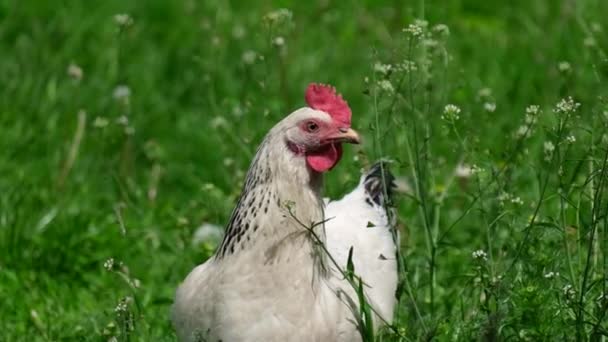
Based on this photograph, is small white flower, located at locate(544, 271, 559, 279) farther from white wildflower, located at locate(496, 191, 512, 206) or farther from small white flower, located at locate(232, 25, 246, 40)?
small white flower, located at locate(232, 25, 246, 40)

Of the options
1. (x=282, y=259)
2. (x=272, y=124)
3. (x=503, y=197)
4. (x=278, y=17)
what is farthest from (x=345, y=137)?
(x=272, y=124)

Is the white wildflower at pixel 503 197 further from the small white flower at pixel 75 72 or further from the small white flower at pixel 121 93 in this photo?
the small white flower at pixel 75 72

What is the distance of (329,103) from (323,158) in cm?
20

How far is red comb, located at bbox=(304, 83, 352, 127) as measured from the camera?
4504 mm

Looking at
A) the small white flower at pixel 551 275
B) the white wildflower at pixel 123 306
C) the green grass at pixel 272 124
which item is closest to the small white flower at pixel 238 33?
the green grass at pixel 272 124

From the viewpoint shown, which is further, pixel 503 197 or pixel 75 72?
pixel 75 72

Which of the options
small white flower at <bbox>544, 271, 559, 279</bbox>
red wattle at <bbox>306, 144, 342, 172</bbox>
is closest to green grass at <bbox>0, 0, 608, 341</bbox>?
small white flower at <bbox>544, 271, 559, 279</bbox>

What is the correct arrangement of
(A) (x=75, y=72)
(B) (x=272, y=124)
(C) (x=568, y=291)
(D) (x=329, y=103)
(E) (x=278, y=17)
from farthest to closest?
(B) (x=272, y=124) < (A) (x=75, y=72) < (E) (x=278, y=17) < (D) (x=329, y=103) < (C) (x=568, y=291)

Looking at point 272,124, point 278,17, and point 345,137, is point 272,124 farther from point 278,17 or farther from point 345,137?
point 345,137

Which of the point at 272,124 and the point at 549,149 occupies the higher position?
the point at 549,149

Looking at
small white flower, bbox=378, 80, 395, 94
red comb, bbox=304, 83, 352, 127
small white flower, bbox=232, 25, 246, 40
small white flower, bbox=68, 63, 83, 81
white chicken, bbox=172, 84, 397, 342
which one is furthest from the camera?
small white flower, bbox=232, 25, 246, 40

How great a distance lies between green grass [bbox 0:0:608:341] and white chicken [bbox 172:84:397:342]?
189 millimetres

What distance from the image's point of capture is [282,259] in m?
4.46

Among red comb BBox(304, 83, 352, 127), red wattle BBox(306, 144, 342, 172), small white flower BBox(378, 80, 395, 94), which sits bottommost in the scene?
red wattle BBox(306, 144, 342, 172)
